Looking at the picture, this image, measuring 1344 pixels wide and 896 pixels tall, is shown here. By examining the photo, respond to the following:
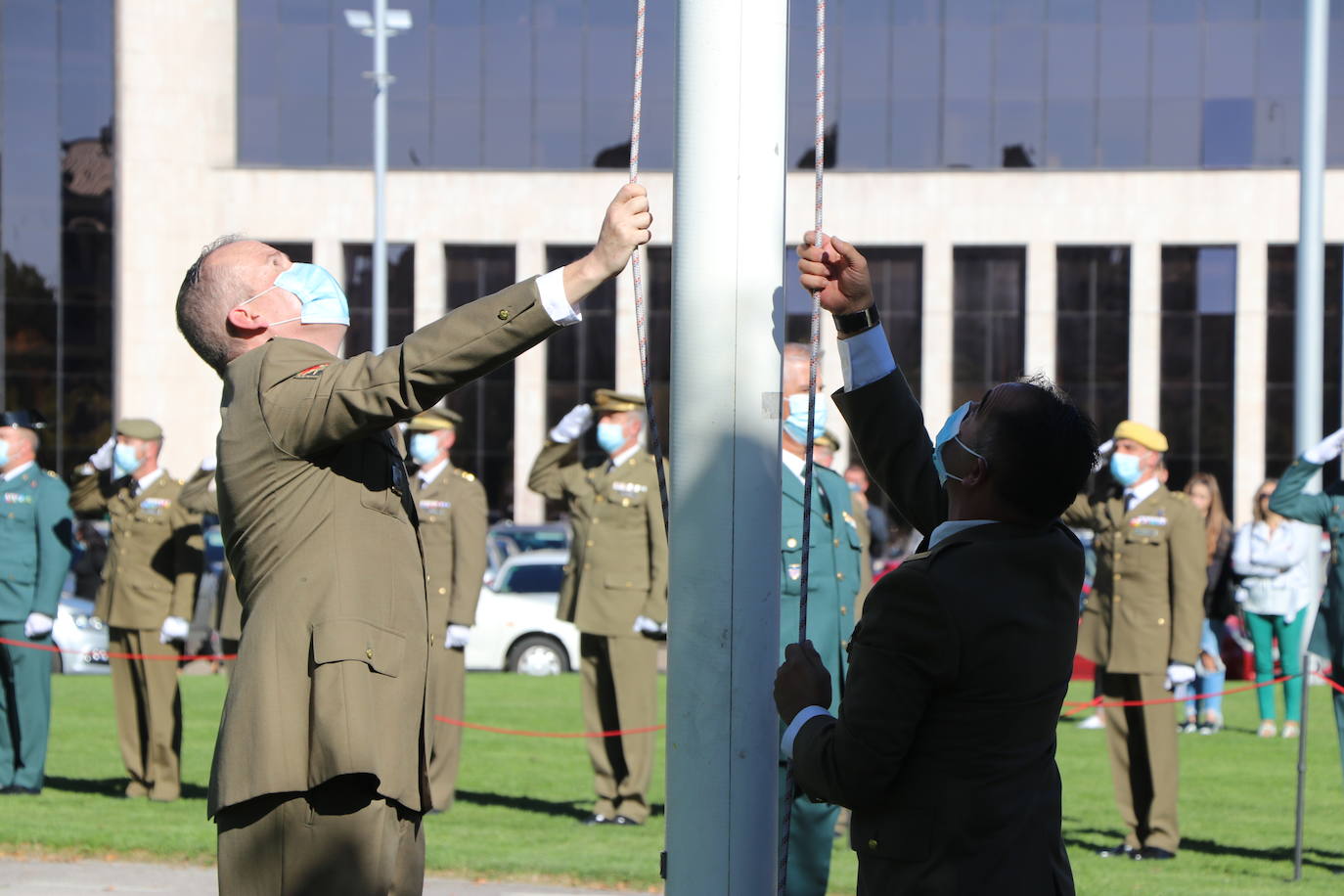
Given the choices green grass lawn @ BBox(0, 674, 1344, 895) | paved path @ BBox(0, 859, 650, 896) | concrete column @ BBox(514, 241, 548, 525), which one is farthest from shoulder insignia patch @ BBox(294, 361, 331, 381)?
concrete column @ BBox(514, 241, 548, 525)

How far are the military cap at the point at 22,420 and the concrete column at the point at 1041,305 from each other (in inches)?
1156

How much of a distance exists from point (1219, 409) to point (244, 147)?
22.1 m

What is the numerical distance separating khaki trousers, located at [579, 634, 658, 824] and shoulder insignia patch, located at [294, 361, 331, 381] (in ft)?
19.7

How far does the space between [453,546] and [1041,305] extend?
29641mm

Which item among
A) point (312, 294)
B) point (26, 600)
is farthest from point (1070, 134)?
point (312, 294)

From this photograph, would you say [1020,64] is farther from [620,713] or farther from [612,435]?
[620,713]

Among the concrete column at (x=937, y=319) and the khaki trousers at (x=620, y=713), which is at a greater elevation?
the concrete column at (x=937, y=319)

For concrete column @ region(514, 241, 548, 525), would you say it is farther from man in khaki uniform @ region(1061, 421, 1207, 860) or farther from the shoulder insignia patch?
the shoulder insignia patch

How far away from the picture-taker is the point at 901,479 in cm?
379

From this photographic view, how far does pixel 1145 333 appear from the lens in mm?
37375

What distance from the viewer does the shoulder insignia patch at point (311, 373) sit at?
139 inches

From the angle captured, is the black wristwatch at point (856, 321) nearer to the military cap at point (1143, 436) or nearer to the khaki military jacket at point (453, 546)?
the military cap at point (1143, 436)

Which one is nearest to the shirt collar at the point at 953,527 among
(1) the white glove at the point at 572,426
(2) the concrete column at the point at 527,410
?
(1) the white glove at the point at 572,426

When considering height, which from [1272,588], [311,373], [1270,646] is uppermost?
[311,373]
